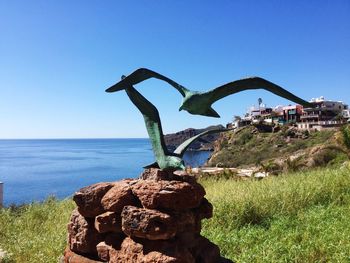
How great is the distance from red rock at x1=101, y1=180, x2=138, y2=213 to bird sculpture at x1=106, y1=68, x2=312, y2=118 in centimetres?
92

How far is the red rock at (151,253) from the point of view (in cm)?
302

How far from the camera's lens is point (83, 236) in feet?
12.2

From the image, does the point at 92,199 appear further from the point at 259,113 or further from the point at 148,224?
the point at 259,113

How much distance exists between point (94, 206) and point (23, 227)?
3938 millimetres

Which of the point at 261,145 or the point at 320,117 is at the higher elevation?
the point at 320,117

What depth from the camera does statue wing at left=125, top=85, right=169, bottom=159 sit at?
3.56 meters

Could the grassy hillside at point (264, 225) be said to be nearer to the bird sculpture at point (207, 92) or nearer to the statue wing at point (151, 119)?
the statue wing at point (151, 119)

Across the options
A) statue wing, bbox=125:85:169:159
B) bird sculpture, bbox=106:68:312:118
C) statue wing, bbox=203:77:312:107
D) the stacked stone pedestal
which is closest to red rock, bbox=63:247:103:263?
the stacked stone pedestal

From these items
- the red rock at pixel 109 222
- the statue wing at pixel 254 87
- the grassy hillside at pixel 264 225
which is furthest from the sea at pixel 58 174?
the statue wing at pixel 254 87

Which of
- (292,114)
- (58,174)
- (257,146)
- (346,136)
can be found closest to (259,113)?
(292,114)

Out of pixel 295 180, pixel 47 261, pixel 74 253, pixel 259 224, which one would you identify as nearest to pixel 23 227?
pixel 47 261

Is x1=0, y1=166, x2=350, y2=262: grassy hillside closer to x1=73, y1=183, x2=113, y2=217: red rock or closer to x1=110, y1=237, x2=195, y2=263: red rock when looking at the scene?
x1=73, y1=183, x2=113, y2=217: red rock

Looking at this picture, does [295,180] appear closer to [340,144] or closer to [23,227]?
[23,227]

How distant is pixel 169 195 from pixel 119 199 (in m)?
0.54
